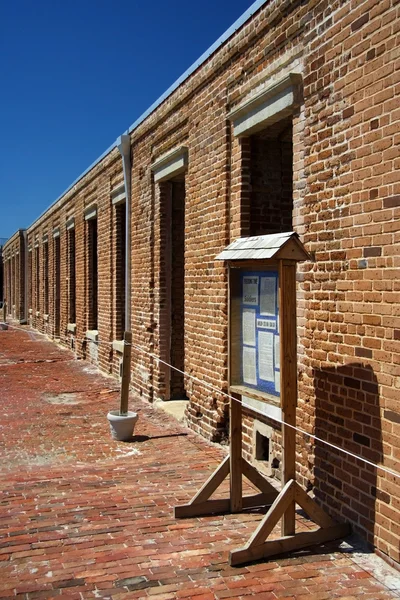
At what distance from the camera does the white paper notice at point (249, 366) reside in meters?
4.61

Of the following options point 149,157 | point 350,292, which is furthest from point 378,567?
point 149,157

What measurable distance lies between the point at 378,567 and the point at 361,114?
313cm

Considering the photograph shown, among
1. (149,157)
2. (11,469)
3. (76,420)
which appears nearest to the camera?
(11,469)

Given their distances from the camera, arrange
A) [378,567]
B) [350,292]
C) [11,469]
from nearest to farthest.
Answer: [378,567]
[350,292]
[11,469]

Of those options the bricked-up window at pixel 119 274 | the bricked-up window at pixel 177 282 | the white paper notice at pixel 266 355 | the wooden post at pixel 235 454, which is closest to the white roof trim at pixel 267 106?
the white paper notice at pixel 266 355

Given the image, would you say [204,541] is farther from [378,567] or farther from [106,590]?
[378,567]

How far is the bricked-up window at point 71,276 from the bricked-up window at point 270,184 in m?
13.4

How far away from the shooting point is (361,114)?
4.40m

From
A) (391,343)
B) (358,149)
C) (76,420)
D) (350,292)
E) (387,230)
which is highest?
(358,149)

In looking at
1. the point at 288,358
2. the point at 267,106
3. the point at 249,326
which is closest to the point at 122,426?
the point at 249,326

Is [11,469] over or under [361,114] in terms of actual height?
under

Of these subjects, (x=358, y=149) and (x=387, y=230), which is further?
(x=358, y=149)

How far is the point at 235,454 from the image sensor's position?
4859 mm

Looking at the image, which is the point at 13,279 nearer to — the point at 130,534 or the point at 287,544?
the point at 130,534
